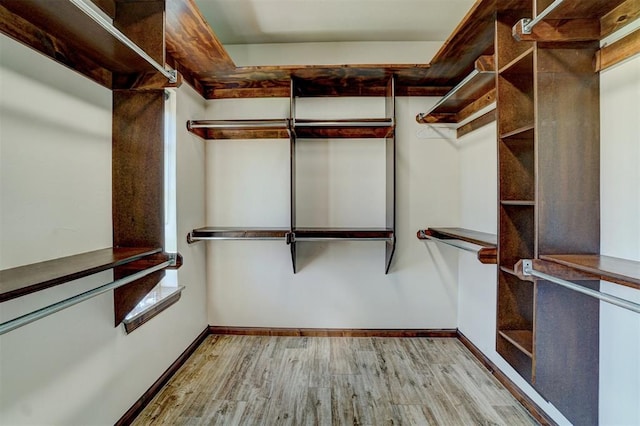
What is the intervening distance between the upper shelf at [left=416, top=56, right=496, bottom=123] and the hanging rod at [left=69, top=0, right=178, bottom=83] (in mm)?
1650

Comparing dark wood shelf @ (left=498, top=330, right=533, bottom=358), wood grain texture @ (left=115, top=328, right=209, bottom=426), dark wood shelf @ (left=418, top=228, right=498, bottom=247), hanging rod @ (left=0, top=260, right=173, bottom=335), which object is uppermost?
dark wood shelf @ (left=418, top=228, right=498, bottom=247)

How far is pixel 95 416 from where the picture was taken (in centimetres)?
149

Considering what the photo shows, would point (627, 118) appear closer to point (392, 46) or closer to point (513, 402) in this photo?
point (513, 402)

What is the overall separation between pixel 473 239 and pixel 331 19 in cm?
198

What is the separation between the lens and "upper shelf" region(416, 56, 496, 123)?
1674 mm

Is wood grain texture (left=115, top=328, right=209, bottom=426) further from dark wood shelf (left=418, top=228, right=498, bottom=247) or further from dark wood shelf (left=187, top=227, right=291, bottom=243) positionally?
dark wood shelf (left=418, top=228, right=498, bottom=247)

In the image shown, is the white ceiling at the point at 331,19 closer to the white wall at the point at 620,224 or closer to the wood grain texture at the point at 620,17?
the wood grain texture at the point at 620,17

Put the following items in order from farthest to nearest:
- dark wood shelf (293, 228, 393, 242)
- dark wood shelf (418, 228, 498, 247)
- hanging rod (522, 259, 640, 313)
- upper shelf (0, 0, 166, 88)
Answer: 1. dark wood shelf (293, 228, 393, 242)
2. dark wood shelf (418, 228, 498, 247)
3. upper shelf (0, 0, 166, 88)
4. hanging rod (522, 259, 640, 313)

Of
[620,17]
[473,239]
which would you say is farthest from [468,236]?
[620,17]

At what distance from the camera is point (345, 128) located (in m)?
2.63

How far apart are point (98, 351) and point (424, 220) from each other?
8.25ft

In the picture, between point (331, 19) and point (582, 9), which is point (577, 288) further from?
point (331, 19)

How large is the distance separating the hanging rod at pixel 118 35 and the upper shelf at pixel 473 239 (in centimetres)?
192

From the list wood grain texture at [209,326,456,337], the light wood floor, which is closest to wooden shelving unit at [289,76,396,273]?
wood grain texture at [209,326,456,337]
